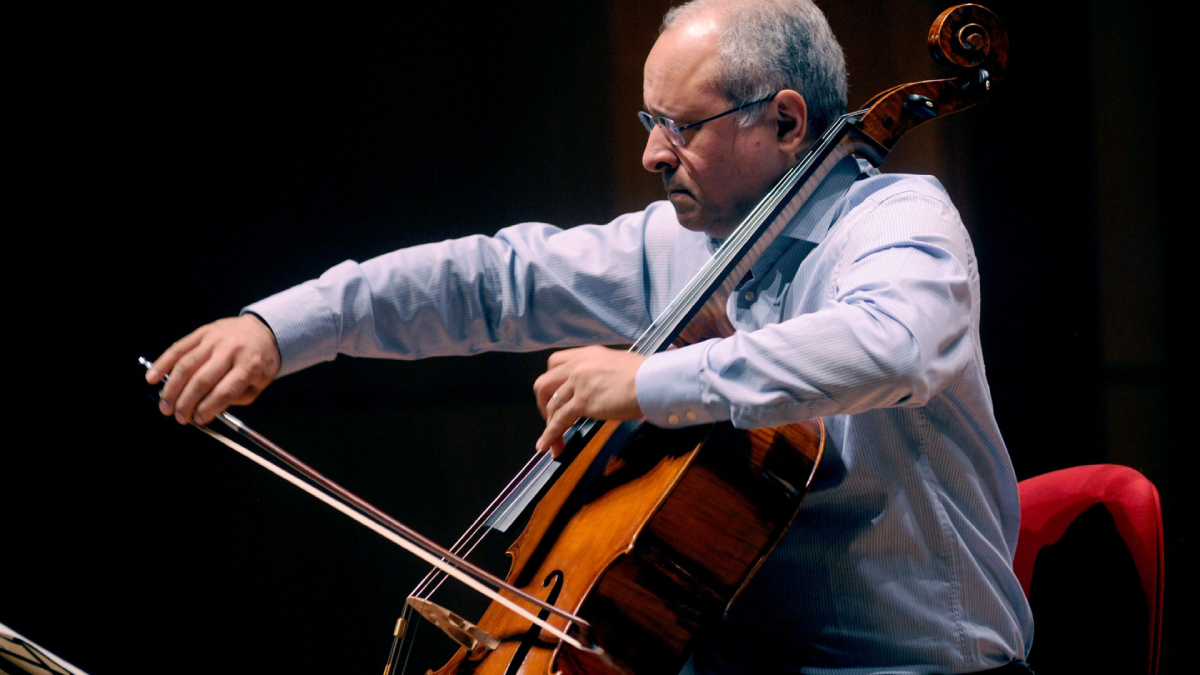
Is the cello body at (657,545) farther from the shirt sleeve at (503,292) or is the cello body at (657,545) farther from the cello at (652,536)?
the shirt sleeve at (503,292)

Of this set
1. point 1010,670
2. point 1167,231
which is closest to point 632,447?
point 1010,670

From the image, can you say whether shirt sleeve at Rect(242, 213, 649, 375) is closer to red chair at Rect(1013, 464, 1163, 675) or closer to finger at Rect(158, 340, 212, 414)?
finger at Rect(158, 340, 212, 414)

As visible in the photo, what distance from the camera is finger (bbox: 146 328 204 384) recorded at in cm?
107

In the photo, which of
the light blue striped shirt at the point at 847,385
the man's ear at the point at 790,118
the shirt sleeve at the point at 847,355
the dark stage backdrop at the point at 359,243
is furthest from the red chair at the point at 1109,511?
the dark stage backdrop at the point at 359,243

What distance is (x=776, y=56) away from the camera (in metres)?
1.27

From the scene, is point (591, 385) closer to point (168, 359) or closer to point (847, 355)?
point (847, 355)

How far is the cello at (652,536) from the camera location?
2.97 feet

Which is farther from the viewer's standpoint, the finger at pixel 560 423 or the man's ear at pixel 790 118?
the man's ear at pixel 790 118

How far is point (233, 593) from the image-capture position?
6.54 ft

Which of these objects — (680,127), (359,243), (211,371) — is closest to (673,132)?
(680,127)

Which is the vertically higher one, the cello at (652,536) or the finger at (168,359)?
the finger at (168,359)

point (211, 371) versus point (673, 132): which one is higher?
point (673, 132)

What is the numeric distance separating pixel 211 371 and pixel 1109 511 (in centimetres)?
127

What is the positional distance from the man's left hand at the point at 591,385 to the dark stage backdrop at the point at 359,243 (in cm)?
116
